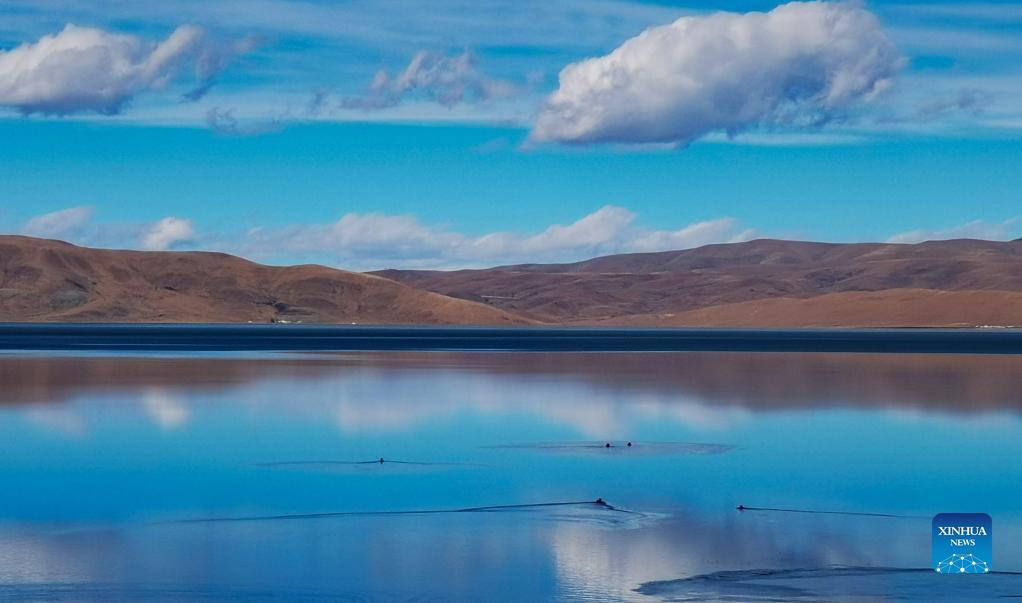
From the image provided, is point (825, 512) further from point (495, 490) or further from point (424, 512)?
point (424, 512)

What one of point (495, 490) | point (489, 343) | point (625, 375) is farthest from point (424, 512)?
point (489, 343)

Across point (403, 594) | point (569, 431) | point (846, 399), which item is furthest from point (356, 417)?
point (403, 594)

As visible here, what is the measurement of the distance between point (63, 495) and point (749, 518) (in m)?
9.52

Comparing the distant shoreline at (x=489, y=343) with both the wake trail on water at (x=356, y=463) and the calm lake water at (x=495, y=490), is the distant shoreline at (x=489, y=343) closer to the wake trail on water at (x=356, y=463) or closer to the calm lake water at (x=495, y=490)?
the calm lake water at (x=495, y=490)

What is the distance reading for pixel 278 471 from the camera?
21891 millimetres

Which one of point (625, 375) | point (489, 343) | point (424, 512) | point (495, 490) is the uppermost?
point (489, 343)

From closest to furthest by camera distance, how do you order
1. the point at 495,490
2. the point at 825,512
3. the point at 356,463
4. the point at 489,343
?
1. the point at 825,512
2. the point at 495,490
3. the point at 356,463
4. the point at 489,343

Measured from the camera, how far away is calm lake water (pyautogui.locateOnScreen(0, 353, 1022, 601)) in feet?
44.8

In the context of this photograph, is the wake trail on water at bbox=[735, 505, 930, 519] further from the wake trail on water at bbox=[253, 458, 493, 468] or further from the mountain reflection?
the mountain reflection

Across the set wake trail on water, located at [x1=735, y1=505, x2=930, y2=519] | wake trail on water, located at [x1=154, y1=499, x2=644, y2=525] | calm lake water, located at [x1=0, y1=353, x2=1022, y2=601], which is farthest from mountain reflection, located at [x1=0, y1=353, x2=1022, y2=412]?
wake trail on water, located at [x1=735, y1=505, x2=930, y2=519]

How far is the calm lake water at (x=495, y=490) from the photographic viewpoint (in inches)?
537

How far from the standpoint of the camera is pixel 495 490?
1992 cm

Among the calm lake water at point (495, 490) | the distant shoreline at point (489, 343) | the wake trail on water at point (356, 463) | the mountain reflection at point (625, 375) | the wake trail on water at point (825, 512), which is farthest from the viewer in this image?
the distant shoreline at point (489, 343)

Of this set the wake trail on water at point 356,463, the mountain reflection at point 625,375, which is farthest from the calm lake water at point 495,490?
the mountain reflection at point 625,375
